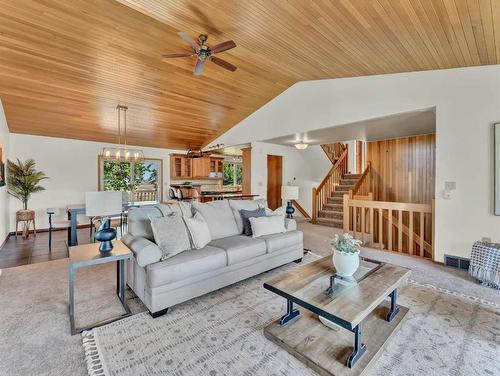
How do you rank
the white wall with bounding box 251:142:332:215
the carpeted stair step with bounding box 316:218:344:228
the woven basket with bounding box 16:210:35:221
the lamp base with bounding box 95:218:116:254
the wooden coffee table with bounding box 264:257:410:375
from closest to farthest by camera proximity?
the wooden coffee table with bounding box 264:257:410:375, the lamp base with bounding box 95:218:116:254, the woven basket with bounding box 16:210:35:221, the carpeted stair step with bounding box 316:218:344:228, the white wall with bounding box 251:142:332:215

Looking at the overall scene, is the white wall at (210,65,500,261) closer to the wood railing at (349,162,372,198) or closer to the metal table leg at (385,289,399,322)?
the metal table leg at (385,289,399,322)

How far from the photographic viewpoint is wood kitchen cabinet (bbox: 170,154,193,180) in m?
8.36

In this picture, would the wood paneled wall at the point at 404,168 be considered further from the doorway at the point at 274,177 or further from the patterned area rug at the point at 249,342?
the patterned area rug at the point at 249,342

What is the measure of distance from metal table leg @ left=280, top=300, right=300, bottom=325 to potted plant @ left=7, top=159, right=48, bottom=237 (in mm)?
6138

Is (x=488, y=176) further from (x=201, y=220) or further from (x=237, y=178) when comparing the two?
(x=237, y=178)

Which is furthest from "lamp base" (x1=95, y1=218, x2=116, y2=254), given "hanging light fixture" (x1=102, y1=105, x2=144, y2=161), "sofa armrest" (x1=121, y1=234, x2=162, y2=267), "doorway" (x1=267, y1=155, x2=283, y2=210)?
"doorway" (x1=267, y1=155, x2=283, y2=210)

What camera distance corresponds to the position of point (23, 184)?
546 centimetres

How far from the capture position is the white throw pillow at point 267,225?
11.0 ft

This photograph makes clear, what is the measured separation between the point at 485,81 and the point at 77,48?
5579 mm

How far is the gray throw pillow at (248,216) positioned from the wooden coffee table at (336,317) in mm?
1316

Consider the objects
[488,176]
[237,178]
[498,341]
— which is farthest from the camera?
[237,178]

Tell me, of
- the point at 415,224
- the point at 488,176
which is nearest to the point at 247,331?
the point at 488,176

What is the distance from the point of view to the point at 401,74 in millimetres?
3959

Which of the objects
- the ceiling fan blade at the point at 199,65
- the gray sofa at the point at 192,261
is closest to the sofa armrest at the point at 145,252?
the gray sofa at the point at 192,261
